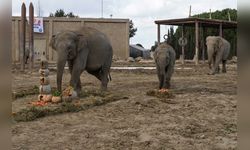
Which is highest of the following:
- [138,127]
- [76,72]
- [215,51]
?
[215,51]

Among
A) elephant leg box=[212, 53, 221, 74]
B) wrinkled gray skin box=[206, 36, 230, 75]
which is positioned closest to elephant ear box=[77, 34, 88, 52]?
wrinkled gray skin box=[206, 36, 230, 75]

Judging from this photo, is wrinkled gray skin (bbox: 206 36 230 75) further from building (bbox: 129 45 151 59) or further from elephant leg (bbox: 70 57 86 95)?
building (bbox: 129 45 151 59)

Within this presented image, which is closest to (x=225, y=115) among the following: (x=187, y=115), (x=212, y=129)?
(x=187, y=115)

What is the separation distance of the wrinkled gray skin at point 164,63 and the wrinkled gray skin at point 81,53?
1.37m

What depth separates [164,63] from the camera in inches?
453

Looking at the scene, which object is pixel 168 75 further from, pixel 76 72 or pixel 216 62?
pixel 216 62

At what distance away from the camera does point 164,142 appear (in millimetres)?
5688

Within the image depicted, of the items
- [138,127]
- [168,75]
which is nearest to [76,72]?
[168,75]

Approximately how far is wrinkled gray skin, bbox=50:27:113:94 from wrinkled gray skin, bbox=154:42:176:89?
4.49 feet

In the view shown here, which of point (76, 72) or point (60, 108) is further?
point (76, 72)

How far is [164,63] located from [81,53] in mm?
2682

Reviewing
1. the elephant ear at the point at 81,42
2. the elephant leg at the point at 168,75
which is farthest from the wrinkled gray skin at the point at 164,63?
the elephant ear at the point at 81,42

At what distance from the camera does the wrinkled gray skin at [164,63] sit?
11.5 meters

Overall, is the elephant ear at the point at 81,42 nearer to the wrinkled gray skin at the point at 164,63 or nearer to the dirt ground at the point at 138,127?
the dirt ground at the point at 138,127
